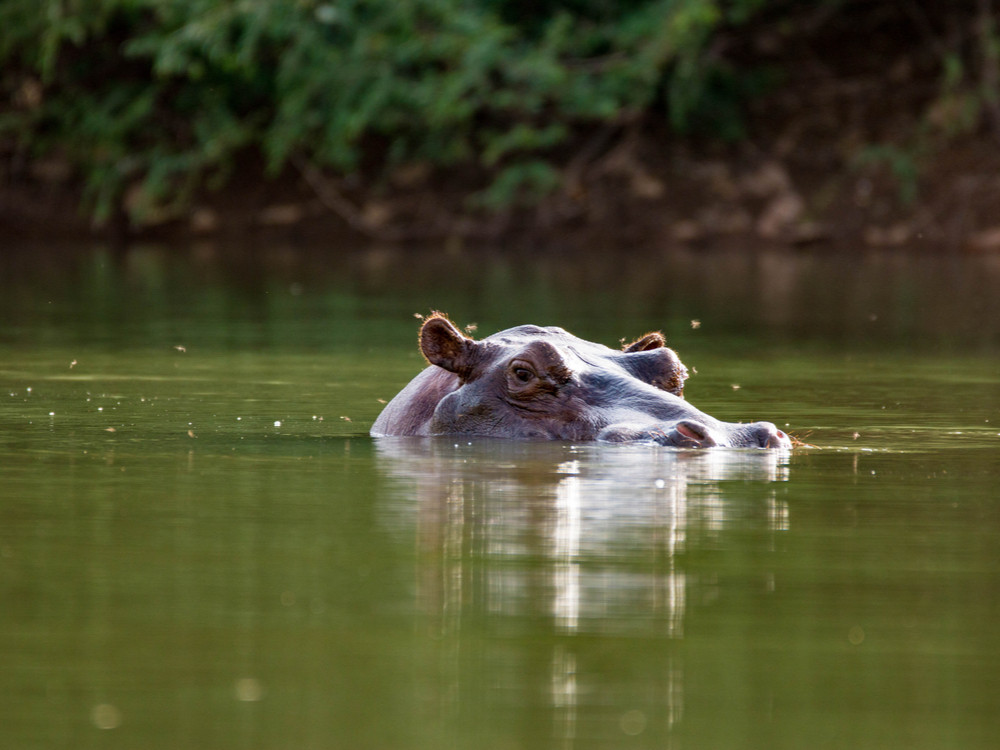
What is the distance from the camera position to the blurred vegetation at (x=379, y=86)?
85.3 ft

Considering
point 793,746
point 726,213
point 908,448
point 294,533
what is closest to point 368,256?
point 726,213

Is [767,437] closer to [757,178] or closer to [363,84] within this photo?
[757,178]

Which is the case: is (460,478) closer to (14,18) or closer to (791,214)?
(791,214)

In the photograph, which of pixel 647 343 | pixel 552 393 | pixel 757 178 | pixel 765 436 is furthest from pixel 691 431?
pixel 757 178

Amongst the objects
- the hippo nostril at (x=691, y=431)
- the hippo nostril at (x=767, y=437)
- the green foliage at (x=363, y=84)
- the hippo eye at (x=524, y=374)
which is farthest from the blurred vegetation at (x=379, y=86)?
the hippo nostril at (x=691, y=431)

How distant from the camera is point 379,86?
26469 mm

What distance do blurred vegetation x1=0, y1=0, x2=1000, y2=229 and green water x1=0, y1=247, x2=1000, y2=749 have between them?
1416 centimetres

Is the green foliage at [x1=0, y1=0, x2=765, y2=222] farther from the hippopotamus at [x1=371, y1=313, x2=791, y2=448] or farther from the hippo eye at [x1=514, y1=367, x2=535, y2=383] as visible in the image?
the hippo eye at [x1=514, y1=367, x2=535, y2=383]

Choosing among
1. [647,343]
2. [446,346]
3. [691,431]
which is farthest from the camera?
[647,343]

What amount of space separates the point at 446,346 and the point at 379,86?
18.4 meters

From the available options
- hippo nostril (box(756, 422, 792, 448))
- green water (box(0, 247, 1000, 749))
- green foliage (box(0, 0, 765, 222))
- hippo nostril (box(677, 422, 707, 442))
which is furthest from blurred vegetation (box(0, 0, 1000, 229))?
hippo nostril (box(677, 422, 707, 442))

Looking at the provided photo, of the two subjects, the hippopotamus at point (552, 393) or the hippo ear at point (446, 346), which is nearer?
the hippopotamus at point (552, 393)

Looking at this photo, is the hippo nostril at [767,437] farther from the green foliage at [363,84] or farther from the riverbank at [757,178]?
the riverbank at [757,178]

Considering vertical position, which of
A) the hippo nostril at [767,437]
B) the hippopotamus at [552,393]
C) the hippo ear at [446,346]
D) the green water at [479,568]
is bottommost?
the green water at [479,568]
